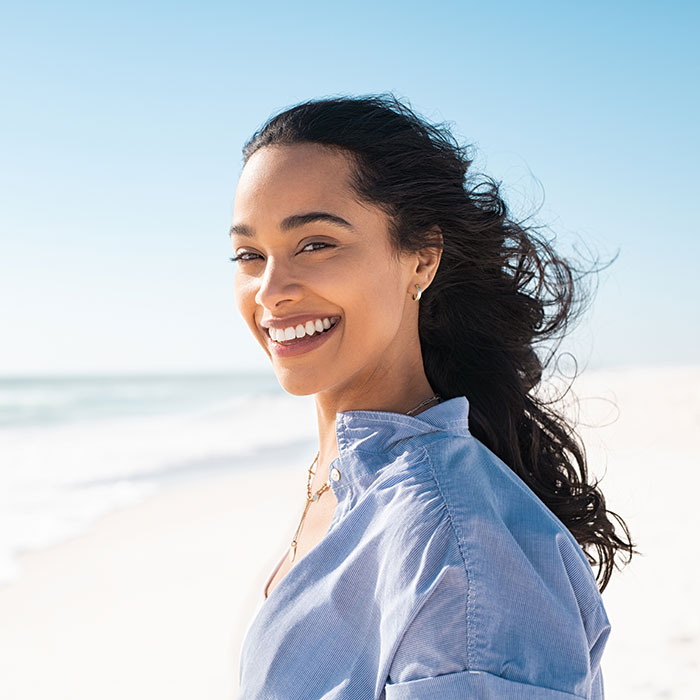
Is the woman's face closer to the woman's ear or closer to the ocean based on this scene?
the woman's ear

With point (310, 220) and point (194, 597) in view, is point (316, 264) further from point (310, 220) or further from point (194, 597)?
point (194, 597)

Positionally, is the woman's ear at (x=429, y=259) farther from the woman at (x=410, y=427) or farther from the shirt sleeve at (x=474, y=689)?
the shirt sleeve at (x=474, y=689)

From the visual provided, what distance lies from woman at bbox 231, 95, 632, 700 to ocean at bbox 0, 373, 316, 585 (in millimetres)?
5075

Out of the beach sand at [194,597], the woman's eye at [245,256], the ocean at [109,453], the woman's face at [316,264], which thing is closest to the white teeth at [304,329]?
the woman's face at [316,264]

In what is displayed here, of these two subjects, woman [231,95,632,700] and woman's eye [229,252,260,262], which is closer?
woman [231,95,632,700]

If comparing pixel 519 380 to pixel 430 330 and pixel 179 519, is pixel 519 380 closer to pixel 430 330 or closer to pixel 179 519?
pixel 430 330

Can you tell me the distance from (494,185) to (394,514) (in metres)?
1.10

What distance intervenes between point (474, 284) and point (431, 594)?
44.1 inches

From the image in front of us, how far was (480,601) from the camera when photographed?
1308 millimetres

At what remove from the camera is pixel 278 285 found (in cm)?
182

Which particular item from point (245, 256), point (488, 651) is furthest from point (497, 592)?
point (245, 256)

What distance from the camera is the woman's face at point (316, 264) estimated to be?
180 cm

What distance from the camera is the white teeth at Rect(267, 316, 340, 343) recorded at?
1.83m

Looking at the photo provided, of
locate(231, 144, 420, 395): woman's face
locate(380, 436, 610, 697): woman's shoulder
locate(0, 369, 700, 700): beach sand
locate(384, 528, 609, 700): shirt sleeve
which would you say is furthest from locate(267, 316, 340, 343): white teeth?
locate(0, 369, 700, 700): beach sand
